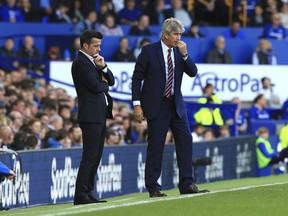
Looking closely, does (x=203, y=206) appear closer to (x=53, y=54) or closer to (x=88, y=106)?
(x=88, y=106)

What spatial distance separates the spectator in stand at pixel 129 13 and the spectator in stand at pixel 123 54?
2.39 m

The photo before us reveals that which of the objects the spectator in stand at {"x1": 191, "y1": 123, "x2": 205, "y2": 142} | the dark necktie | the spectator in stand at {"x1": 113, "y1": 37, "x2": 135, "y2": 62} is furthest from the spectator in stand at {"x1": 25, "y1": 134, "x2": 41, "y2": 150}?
the spectator in stand at {"x1": 113, "y1": 37, "x2": 135, "y2": 62}

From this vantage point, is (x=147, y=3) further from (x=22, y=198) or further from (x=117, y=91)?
(x=22, y=198)

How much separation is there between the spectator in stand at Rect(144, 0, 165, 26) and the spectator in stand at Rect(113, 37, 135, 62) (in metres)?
2.75

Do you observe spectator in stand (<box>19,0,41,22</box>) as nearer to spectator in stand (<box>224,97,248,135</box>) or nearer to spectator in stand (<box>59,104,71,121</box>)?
spectator in stand (<box>224,97,248,135</box>)

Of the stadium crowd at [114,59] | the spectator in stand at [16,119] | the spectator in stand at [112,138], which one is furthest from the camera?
the spectator in stand at [112,138]

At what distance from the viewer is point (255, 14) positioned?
96.4 feet

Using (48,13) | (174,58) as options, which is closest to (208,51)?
(48,13)

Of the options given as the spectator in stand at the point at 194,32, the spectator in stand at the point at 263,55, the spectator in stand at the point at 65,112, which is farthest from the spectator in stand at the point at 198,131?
the spectator in stand at the point at 263,55

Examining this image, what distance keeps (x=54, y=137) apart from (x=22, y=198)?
9.58 feet

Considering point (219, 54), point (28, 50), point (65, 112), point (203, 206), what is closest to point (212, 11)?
point (219, 54)

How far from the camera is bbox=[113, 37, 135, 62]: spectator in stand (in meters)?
25.2

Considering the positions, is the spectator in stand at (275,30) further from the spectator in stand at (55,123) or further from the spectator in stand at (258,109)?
the spectator in stand at (55,123)

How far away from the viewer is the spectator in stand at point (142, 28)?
86.2 ft
